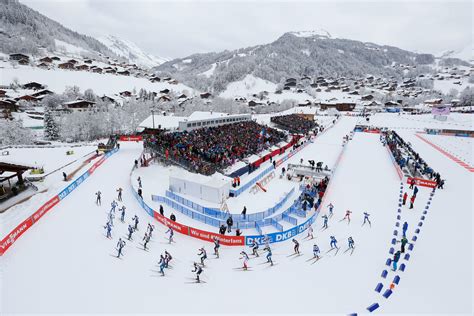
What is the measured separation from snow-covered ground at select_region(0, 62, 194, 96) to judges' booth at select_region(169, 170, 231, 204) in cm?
8386

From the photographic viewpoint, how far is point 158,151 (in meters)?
27.3

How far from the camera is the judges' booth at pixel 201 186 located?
19016 millimetres

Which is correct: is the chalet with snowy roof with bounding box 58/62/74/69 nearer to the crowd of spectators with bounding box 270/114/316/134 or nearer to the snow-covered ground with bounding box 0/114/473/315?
the crowd of spectators with bounding box 270/114/316/134

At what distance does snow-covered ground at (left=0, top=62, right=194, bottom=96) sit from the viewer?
85.0 meters

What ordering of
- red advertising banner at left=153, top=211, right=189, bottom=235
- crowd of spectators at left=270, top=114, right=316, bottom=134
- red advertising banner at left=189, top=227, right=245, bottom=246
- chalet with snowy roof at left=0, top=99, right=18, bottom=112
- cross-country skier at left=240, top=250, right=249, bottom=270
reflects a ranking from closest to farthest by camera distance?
cross-country skier at left=240, top=250, right=249, bottom=270 → red advertising banner at left=189, top=227, right=245, bottom=246 → red advertising banner at left=153, top=211, right=189, bottom=235 → crowd of spectators at left=270, top=114, right=316, bottom=134 → chalet with snowy roof at left=0, top=99, right=18, bottom=112

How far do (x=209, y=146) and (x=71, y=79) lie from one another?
303ft

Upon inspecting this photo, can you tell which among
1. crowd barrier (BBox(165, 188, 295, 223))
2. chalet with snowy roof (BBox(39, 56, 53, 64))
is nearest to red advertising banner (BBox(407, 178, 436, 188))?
crowd barrier (BBox(165, 188, 295, 223))

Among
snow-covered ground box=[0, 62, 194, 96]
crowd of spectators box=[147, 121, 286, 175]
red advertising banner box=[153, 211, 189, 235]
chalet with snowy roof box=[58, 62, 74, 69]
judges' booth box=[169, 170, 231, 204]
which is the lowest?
red advertising banner box=[153, 211, 189, 235]

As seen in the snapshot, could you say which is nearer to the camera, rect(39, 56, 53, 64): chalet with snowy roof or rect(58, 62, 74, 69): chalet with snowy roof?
rect(39, 56, 53, 64): chalet with snowy roof

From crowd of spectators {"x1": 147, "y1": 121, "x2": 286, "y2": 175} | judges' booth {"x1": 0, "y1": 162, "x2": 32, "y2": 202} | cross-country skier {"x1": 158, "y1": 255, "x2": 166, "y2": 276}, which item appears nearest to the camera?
cross-country skier {"x1": 158, "y1": 255, "x2": 166, "y2": 276}

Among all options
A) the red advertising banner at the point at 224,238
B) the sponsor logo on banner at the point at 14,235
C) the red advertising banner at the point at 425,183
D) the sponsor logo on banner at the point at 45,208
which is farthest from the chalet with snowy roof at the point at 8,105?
the red advertising banner at the point at 425,183

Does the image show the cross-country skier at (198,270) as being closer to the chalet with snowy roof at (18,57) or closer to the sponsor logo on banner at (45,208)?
the sponsor logo on banner at (45,208)

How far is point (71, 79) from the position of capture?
94.2 m

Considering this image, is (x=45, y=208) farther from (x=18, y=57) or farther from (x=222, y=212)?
(x=18, y=57)
